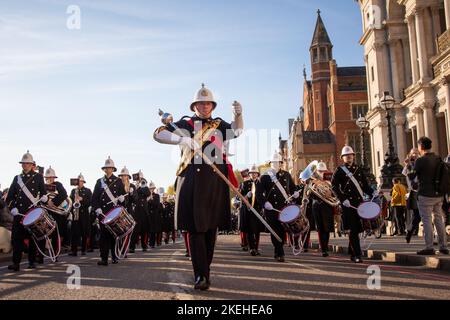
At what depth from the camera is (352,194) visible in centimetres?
1059

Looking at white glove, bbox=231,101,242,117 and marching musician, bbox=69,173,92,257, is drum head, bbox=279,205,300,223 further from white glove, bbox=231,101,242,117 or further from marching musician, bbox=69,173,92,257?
marching musician, bbox=69,173,92,257

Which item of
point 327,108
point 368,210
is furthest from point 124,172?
point 327,108

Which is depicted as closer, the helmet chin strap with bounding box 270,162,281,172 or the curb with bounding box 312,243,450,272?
the curb with bounding box 312,243,450,272

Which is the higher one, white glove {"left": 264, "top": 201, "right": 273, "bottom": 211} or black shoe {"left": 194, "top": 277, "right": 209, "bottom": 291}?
white glove {"left": 264, "top": 201, "right": 273, "bottom": 211}

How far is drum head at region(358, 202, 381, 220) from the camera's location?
33.2 feet

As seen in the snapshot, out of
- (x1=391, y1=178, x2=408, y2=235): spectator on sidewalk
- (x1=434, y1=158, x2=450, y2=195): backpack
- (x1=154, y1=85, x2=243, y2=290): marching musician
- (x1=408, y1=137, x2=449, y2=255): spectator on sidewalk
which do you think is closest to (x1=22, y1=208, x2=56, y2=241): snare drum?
(x1=154, y1=85, x2=243, y2=290): marching musician

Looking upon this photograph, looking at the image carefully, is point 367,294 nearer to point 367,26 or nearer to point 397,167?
point 397,167

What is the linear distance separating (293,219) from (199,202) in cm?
547

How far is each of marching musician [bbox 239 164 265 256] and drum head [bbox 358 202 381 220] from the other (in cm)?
345

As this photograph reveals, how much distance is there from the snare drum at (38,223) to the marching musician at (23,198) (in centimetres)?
31

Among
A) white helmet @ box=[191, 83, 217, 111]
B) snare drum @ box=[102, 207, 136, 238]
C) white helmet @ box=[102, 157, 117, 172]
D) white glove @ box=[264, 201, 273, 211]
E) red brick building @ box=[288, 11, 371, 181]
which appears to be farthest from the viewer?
red brick building @ box=[288, 11, 371, 181]

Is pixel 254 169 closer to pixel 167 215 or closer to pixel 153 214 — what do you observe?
pixel 153 214

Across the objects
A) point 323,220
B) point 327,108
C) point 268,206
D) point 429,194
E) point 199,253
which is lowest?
point 199,253

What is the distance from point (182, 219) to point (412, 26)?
3196 centimetres
